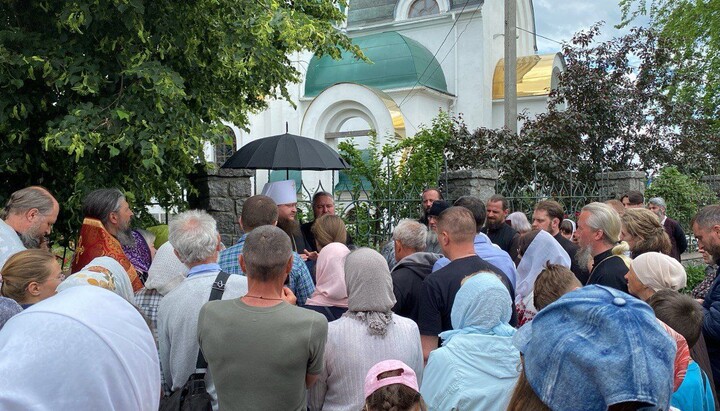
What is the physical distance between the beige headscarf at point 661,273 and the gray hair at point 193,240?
2.49 meters

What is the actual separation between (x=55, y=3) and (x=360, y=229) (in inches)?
201

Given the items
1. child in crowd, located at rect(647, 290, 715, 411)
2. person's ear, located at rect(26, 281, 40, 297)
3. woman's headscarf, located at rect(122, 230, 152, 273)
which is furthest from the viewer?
woman's headscarf, located at rect(122, 230, 152, 273)

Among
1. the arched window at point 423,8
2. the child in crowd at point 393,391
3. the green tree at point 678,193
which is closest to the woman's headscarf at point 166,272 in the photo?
the child in crowd at point 393,391

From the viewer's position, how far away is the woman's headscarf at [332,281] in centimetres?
437

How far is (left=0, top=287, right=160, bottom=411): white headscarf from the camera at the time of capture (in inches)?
70.1

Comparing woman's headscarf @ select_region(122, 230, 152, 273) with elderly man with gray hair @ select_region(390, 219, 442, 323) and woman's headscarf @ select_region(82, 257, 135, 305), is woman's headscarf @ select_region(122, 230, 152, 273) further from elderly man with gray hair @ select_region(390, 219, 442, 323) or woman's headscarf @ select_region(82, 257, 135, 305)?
elderly man with gray hair @ select_region(390, 219, 442, 323)

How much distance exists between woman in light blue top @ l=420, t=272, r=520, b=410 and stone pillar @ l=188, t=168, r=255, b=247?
5437mm

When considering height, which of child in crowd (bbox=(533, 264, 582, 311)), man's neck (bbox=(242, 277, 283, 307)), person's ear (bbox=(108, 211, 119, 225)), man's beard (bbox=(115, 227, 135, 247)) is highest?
person's ear (bbox=(108, 211, 119, 225))

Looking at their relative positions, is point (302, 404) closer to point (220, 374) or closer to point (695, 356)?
point (220, 374)

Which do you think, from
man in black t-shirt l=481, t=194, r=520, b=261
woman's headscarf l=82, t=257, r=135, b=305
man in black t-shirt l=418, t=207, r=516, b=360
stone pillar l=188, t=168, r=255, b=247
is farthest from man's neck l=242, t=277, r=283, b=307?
stone pillar l=188, t=168, r=255, b=247

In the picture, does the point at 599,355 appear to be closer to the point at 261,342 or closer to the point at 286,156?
the point at 261,342

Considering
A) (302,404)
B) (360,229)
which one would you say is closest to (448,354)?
(302,404)

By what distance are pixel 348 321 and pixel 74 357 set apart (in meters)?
2.00

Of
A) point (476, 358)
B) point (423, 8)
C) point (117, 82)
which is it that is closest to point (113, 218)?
point (117, 82)
